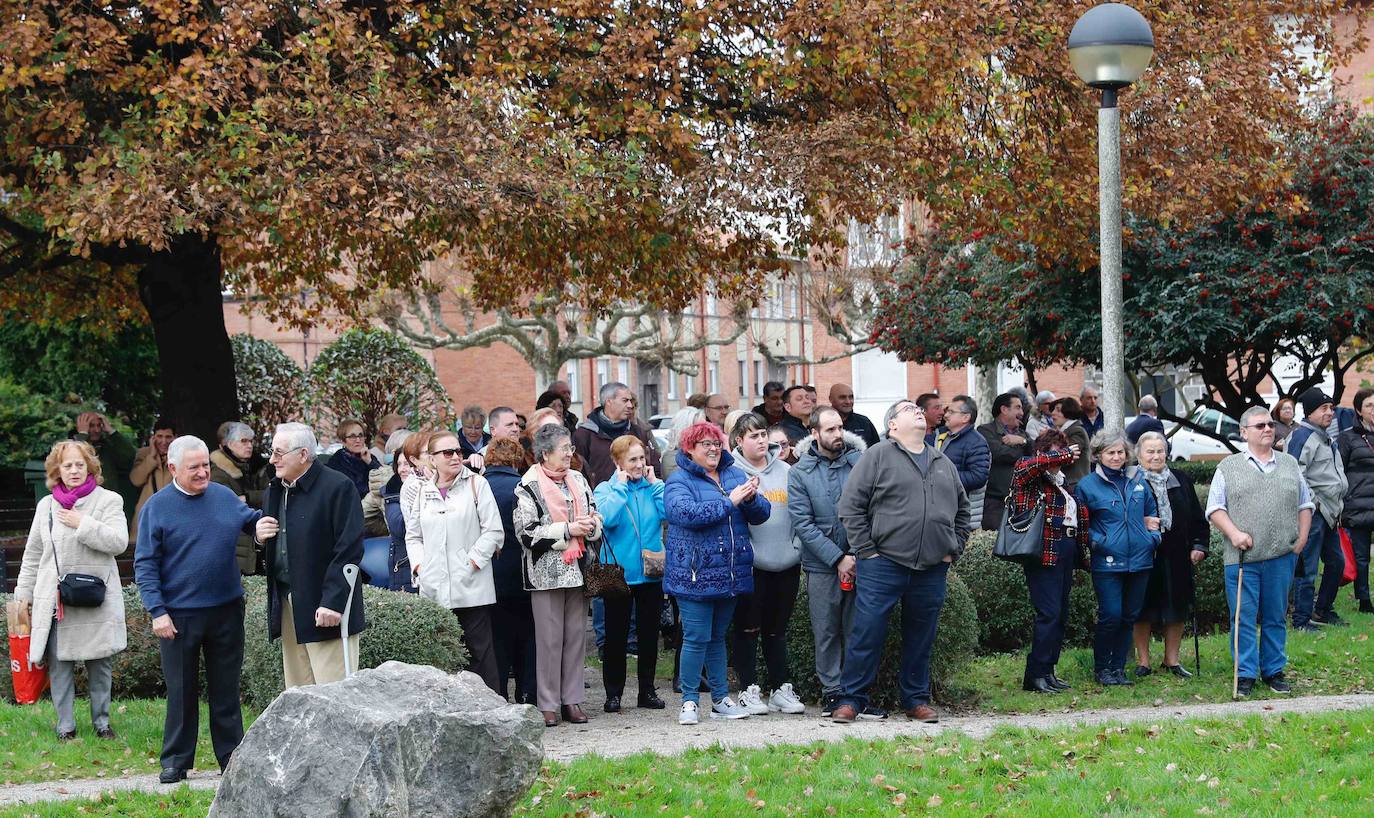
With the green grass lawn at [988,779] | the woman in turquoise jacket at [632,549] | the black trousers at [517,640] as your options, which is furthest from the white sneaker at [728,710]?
the green grass lawn at [988,779]

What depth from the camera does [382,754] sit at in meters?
6.32

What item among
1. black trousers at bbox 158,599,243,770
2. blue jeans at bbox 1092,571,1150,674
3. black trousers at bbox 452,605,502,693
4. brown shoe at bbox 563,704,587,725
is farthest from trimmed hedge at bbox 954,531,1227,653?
black trousers at bbox 158,599,243,770

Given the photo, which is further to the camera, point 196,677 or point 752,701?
point 752,701

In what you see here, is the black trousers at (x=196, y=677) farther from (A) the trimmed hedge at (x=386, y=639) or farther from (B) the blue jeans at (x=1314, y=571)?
(B) the blue jeans at (x=1314, y=571)

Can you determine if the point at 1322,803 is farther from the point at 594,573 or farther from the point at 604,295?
the point at 604,295

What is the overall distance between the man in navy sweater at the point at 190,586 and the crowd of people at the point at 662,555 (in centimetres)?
1

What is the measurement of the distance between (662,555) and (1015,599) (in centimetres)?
347

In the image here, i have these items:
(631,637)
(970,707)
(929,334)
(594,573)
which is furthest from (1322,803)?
(929,334)

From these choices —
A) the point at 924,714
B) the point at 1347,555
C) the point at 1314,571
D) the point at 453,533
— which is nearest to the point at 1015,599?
the point at 1314,571

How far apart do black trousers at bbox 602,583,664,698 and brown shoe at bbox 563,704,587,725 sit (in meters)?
0.41

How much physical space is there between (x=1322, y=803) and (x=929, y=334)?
1891cm

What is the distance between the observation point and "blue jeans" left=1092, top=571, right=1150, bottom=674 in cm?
1061

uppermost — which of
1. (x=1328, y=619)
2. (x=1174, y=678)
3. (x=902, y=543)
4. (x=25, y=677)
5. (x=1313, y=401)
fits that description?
(x=1313, y=401)

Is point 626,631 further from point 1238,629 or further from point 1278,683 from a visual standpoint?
point 1278,683
